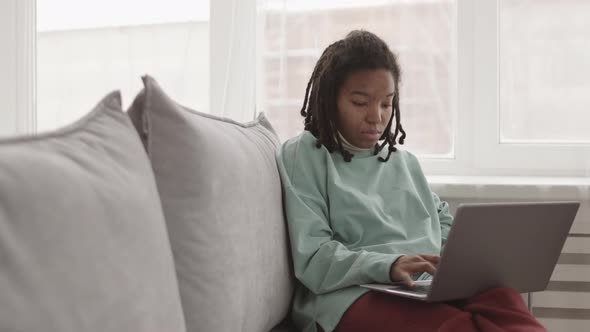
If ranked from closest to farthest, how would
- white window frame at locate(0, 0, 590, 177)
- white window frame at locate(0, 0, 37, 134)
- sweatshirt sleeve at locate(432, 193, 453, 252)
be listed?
sweatshirt sleeve at locate(432, 193, 453, 252)
white window frame at locate(0, 0, 590, 177)
white window frame at locate(0, 0, 37, 134)

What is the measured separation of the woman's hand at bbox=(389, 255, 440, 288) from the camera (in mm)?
1299

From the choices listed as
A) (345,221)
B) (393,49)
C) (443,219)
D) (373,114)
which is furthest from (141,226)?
(393,49)

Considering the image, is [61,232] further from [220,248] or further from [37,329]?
[220,248]

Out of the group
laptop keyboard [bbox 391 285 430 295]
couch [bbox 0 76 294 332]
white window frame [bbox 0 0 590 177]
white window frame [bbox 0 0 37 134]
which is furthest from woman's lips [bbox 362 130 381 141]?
white window frame [bbox 0 0 37 134]

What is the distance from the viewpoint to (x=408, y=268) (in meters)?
1.31

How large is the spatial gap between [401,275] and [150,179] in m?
0.58

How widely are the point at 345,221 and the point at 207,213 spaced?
48 centimetres

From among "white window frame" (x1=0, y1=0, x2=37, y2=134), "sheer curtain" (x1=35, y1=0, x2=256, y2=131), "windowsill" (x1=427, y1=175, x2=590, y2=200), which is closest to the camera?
A: "windowsill" (x1=427, y1=175, x2=590, y2=200)

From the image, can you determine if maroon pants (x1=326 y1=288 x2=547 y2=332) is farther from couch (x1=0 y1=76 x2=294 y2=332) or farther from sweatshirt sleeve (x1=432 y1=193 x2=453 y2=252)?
sweatshirt sleeve (x1=432 y1=193 x2=453 y2=252)

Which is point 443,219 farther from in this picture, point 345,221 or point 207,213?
point 207,213

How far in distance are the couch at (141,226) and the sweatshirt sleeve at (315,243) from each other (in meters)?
0.04

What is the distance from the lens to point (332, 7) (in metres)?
2.28

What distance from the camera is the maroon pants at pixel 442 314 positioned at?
3.98 ft

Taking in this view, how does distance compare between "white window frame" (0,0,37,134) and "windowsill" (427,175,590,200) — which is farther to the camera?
"white window frame" (0,0,37,134)
